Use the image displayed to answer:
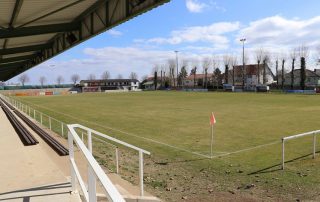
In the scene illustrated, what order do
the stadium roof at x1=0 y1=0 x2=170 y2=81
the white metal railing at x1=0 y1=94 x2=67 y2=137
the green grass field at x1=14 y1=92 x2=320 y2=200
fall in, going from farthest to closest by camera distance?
the white metal railing at x1=0 y1=94 x2=67 y2=137, the green grass field at x1=14 y1=92 x2=320 y2=200, the stadium roof at x1=0 y1=0 x2=170 y2=81

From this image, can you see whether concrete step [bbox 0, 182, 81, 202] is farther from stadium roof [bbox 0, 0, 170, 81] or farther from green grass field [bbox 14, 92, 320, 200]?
stadium roof [bbox 0, 0, 170, 81]

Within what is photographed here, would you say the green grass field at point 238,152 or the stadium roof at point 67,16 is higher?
the stadium roof at point 67,16

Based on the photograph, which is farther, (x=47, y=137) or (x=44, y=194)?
(x=47, y=137)

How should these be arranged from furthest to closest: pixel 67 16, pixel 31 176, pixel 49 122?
1. pixel 49 122
2. pixel 67 16
3. pixel 31 176

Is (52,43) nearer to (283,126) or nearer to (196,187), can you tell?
(196,187)

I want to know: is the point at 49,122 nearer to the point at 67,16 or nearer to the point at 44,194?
the point at 67,16

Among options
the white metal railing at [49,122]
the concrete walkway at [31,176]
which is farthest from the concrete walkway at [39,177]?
the white metal railing at [49,122]

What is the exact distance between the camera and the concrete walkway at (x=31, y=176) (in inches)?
242

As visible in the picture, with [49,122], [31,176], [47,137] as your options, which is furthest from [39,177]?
[49,122]

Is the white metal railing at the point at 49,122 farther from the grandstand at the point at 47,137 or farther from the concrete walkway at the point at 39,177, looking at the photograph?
the concrete walkway at the point at 39,177

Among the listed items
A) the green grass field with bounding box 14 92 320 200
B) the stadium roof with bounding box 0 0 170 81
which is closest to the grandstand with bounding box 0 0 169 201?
the stadium roof with bounding box 0 0 170 81

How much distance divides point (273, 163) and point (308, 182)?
240 centimetres

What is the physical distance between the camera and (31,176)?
8008 mm

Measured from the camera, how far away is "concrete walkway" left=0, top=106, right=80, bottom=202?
6.14 meters
